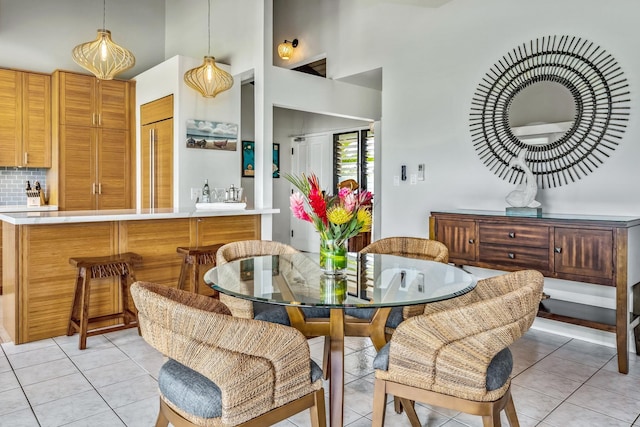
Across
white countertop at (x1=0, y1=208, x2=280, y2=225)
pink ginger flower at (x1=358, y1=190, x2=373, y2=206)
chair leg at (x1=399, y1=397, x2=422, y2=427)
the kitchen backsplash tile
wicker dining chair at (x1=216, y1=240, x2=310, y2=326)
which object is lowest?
chair leg at (x1=399, y1=397, x2=422, y2=427)

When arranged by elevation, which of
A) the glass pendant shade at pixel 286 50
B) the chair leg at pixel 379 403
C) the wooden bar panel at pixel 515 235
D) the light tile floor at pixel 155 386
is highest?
the glass pendant shade at pixel 286 50

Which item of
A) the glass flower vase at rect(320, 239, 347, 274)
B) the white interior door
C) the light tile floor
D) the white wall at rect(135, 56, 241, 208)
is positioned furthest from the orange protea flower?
the white interior door

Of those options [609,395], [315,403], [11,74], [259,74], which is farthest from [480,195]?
[11,74]

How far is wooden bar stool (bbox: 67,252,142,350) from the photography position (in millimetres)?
3236

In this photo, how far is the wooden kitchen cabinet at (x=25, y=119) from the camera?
5480 millimetres

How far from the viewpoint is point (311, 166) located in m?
7.96

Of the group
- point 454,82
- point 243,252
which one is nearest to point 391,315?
point 243,252

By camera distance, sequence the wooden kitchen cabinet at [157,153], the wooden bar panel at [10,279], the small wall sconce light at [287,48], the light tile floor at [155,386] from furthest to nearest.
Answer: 1. the small wall sconce light at [287,48]
2. the wooden kitchen cabinet at [157,153]
3. the wooden bar panel at [10,279]
4. the light tile floor at [155,386]

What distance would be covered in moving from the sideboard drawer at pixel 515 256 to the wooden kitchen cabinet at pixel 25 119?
5.29 meters

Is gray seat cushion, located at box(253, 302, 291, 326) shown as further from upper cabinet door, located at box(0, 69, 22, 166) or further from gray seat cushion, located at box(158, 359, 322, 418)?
upper cabinet door, located at box(0, 69, 22, 166)

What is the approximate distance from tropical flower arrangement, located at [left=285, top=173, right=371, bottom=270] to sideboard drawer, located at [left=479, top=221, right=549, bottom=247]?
1.65 meters

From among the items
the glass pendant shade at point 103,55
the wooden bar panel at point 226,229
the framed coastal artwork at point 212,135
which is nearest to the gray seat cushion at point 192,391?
the wooden bar panel at point 226,229

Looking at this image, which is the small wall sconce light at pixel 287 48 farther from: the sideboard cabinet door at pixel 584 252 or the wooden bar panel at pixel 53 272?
the sideboard cabinet door at pixel 584 252

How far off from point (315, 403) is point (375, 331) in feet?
2.39
